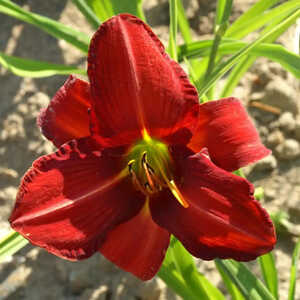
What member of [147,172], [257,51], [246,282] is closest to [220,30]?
[257,51]

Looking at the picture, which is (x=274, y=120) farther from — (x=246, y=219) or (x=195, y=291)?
(x=246, y=219)

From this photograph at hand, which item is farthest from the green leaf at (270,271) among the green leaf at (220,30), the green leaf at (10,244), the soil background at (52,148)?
the green leaf at (10,244)

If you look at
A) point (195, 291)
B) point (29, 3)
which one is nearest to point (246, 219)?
point (195, 291)

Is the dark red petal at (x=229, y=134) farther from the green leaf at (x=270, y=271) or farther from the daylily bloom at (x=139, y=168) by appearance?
the green leaf at (x=270, y=271)

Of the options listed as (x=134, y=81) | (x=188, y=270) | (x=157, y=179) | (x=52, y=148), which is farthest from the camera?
(x=52, y=148)

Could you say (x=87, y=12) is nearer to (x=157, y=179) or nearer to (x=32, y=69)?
(x=32, y=69)

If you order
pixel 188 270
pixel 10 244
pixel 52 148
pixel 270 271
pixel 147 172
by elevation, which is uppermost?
pixel 147 172
